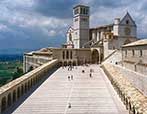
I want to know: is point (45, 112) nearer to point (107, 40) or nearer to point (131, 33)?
point (107, 40)

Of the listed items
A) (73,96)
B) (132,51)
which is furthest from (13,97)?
(132,51)

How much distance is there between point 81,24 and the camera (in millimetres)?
91000

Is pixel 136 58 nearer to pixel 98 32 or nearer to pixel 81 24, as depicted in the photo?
pixel 98 32

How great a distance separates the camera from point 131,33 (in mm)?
79875

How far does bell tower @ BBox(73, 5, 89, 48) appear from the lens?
90.6 meters


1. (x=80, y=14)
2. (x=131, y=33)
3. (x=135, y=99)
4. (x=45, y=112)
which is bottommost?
(x=45, y=112)

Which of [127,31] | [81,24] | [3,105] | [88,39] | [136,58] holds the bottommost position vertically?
[3,105]

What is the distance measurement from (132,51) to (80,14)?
47290 mm

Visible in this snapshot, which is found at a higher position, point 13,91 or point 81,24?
point 81,24

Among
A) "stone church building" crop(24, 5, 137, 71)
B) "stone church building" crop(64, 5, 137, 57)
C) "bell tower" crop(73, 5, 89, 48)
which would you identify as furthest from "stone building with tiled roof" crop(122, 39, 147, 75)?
"bell tower" crop(73, 5, 89, 48)

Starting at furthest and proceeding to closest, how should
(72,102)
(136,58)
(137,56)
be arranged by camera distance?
A: 1. (136,58)
2. (137,56)
3. (72,102)

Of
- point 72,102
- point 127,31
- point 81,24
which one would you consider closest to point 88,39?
point 81,24

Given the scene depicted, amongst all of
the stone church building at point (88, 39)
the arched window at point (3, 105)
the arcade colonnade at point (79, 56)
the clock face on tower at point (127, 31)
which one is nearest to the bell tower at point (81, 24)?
the stone church building at point (88, 39)

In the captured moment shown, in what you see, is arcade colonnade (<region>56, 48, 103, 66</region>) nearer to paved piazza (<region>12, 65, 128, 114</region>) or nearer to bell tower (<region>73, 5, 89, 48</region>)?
bell tower (<region>73, 5, 89, 48</region>)
